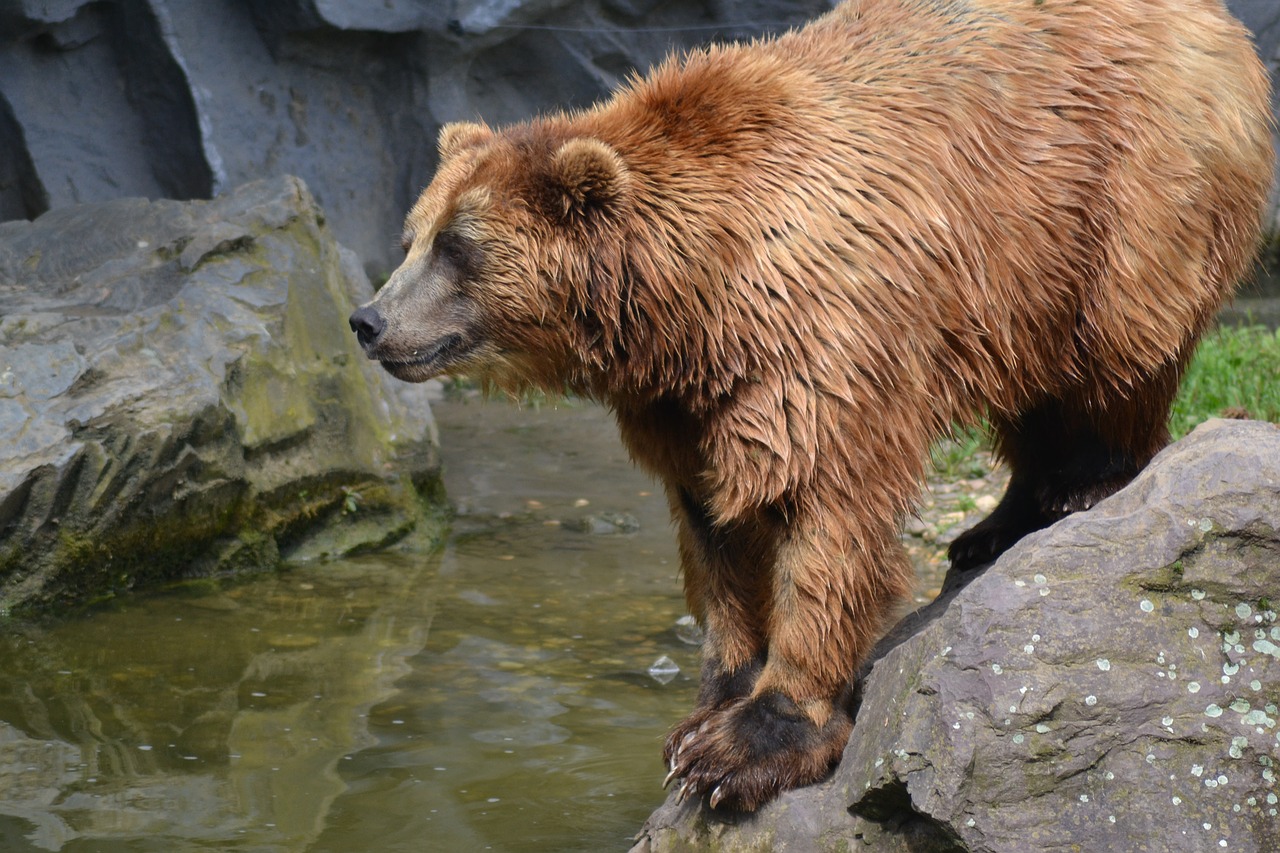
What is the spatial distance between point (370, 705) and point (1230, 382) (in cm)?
552

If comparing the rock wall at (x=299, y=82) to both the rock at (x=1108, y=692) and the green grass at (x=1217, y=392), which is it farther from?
the rock at (x=1108, y=692)

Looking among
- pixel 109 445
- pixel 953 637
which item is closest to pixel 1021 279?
pixel 953 637

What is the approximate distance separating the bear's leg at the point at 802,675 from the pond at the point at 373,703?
Result: 654mm

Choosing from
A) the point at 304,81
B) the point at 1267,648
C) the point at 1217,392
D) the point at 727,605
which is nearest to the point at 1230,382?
the point at 1217,392

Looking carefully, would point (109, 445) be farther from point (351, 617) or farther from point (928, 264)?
point (928, 264)

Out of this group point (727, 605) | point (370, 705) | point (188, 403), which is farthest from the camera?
point (188, 403)

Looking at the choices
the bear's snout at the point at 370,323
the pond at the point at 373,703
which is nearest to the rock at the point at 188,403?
the pond at the point at 373,703

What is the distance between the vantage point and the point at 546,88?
11.6 m

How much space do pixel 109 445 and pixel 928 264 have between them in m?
4.25

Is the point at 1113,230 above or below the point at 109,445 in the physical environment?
above

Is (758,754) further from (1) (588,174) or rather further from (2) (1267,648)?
(1) (588,174)

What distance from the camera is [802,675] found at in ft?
12.6

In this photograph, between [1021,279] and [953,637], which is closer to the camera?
[953,637]

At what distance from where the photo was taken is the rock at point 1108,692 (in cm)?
306
